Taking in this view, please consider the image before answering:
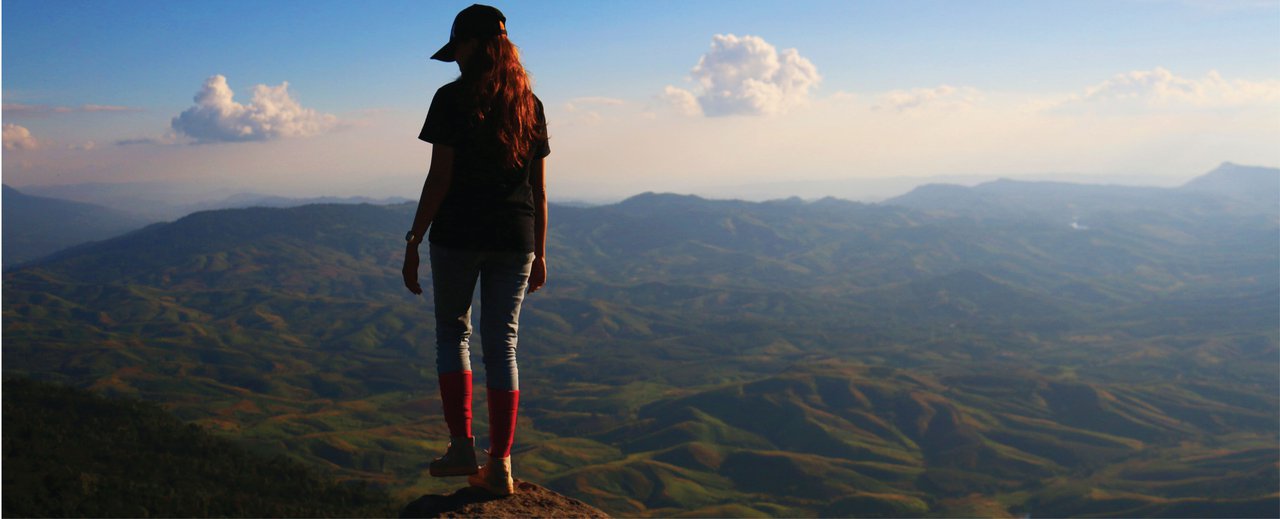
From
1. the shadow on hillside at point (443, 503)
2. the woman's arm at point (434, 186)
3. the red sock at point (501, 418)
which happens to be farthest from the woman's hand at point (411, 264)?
the shadow on hillside at point (443, 503)

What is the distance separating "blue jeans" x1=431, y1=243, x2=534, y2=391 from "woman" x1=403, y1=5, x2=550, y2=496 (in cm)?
1

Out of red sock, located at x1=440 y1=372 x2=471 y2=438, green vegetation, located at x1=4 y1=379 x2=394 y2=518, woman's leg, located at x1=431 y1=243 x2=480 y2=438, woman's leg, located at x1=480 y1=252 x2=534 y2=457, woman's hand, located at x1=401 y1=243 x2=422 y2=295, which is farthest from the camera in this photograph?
green vegetation, located at x1=4 y1=379 x2=394 y2=518

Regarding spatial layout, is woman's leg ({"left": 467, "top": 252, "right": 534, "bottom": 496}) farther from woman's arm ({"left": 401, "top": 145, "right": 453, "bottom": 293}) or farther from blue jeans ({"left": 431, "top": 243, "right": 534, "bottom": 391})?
woman's arm ({"left": 401, "top": 145, "right": 453, "bottom": 293})

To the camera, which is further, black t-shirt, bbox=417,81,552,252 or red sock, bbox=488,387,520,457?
red sock, bbox=488,387,520,457

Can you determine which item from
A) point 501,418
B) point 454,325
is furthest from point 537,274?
point 501,418

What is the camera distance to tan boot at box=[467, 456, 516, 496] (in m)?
10.3

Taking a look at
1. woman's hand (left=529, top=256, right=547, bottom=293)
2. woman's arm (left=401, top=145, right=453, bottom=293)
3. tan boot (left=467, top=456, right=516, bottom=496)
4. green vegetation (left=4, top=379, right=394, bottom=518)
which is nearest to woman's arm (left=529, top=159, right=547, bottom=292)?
A: woman's hand (left=529, top=256, right=547, bottom=293)

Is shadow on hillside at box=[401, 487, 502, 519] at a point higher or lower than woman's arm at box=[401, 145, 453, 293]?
lower

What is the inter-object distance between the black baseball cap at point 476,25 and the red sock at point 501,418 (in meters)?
3.75

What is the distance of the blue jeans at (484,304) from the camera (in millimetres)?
9227

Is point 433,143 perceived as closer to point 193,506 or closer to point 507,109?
point 507,109

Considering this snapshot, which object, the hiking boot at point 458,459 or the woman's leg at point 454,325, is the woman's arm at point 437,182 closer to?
the woman's leg at point 454,325

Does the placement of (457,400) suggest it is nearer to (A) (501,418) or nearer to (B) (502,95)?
(A) (501,418)

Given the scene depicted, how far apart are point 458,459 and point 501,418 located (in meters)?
0.72
